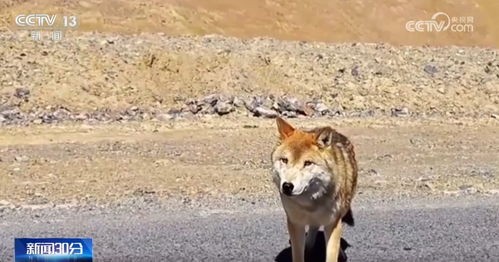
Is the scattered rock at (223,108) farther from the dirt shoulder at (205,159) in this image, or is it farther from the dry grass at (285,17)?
the dry grass at (285,17)

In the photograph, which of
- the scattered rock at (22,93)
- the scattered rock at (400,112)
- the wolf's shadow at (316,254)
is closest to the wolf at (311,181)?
the wolf's shadow at (316,254)

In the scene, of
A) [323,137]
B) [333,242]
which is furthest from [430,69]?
[323,137]

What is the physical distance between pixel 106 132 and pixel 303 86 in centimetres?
655

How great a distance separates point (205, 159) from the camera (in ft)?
45.3

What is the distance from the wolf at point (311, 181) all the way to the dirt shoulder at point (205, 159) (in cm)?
424

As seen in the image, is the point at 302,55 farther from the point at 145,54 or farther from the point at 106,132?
the point at 106,132

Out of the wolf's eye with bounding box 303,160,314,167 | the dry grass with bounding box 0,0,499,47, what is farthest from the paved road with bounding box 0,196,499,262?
the dry grass with bounding box 0,0,499,47

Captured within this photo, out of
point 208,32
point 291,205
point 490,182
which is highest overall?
point 208,32

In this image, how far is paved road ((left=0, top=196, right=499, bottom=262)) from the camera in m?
6.94

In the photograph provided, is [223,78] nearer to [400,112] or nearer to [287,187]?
[400,112]

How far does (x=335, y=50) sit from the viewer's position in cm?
2403

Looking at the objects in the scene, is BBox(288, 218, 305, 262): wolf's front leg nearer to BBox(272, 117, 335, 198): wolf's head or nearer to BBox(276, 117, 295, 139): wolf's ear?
BBox(272, 117, 335, 198): wolf's head

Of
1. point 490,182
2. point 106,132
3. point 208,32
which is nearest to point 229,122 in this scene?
point 106,132

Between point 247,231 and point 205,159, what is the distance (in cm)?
610
